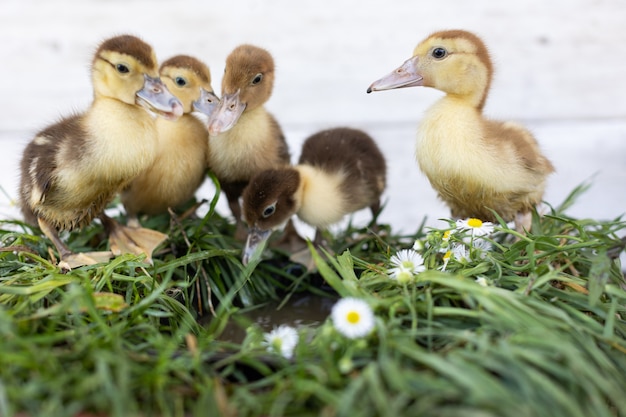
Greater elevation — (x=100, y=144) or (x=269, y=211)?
(x=100, y=144)

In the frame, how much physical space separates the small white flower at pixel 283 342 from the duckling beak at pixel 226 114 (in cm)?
55

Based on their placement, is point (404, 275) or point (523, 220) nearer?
point (404, 275)

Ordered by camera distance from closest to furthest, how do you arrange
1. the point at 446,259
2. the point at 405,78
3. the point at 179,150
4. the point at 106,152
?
the point at 446,259 → the point at 106,152 → the point at 405,78 → the point at 179,150

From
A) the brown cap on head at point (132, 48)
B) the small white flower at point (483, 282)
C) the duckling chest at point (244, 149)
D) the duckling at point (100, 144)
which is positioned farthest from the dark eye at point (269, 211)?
the small white flower at point (483, 282)

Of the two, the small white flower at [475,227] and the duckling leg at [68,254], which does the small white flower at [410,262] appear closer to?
the small white flower at [475,227]

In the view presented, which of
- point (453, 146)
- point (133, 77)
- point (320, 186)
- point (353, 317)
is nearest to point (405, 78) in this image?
point (453, 146)

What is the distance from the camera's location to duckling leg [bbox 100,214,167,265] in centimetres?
144

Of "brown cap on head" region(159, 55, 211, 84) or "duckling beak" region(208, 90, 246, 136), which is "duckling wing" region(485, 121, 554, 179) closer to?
"duckling beak" region(208, 90, 246, 136)

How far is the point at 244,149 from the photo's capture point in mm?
1525

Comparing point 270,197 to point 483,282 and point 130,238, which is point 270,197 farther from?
point 483,282

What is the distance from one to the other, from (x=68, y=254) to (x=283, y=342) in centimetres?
62

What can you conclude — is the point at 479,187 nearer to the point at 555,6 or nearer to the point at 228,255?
the point at 228,255

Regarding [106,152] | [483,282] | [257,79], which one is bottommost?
[483,282]

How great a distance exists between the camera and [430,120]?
→ 4.49ft
